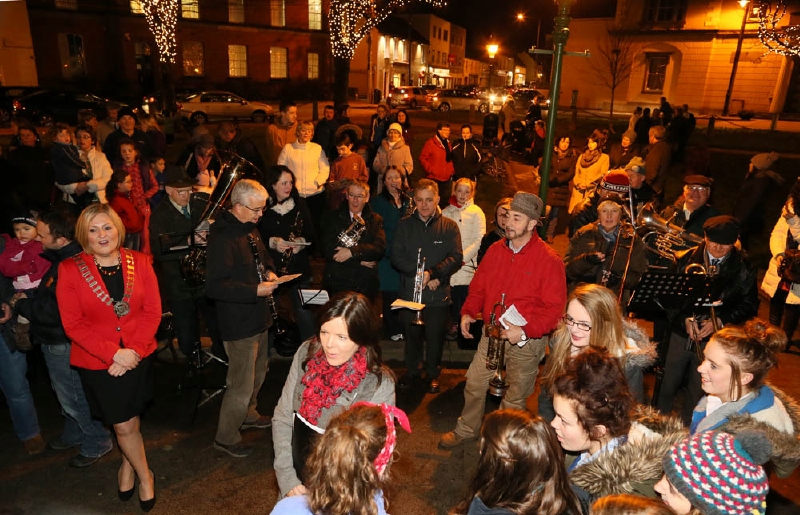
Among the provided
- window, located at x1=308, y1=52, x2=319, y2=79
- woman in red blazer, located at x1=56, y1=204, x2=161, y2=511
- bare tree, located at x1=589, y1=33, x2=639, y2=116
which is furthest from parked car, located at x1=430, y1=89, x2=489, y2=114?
woman in red blazer, located at x1=56, y1=204, x2=161, y2=511

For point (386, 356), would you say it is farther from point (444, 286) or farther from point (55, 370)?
point (55, 370)

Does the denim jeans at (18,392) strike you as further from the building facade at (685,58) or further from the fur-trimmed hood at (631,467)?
the building facade at (685,58)

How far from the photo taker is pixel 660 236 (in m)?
5.30

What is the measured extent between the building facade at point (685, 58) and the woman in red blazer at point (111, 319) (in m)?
36.3

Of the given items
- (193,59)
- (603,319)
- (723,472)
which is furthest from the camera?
(193,59)

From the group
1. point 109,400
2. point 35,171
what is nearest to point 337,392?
point 109,400

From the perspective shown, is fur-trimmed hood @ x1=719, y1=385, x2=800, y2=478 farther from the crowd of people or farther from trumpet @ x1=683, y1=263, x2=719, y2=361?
Result: trumpet @ x1=683, y1=263, x2=719, y2=361

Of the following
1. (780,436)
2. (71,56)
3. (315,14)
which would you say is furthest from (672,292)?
(315,14)

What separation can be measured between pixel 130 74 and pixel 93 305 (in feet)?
113

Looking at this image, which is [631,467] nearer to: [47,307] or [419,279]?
[419,279]

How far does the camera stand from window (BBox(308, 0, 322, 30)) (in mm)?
40606

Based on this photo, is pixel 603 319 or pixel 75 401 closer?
pixel 603 319

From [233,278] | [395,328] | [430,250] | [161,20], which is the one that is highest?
[161,20]

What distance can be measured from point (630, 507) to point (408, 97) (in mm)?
37537
